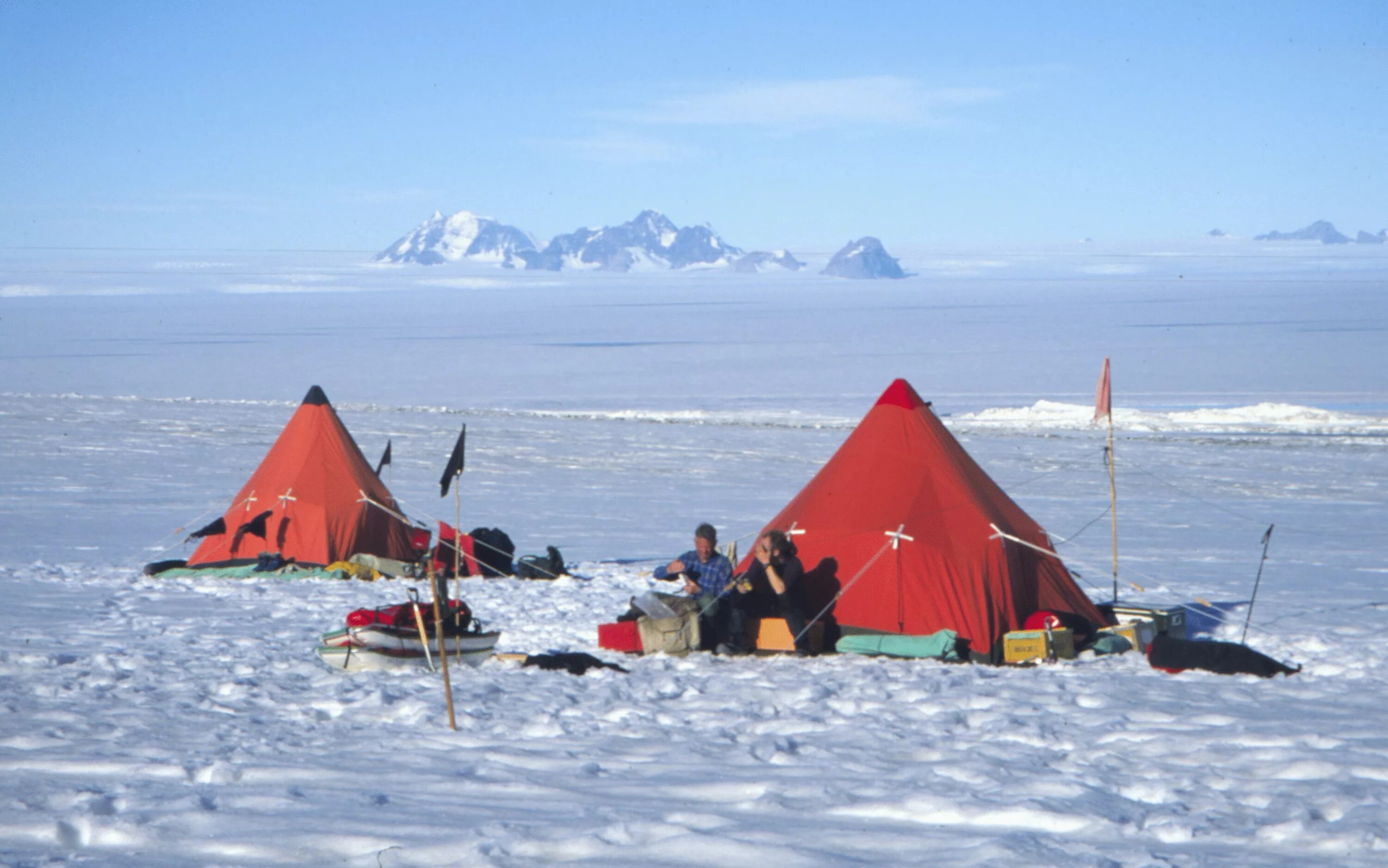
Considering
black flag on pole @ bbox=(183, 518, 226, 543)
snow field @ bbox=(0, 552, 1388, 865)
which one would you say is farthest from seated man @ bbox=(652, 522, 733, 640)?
black flag on pole @ bbox=(183, 518, 226, 543)

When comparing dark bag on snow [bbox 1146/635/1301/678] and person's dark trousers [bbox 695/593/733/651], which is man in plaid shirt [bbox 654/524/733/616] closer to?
person's dark trousers [bbox 695/593/733/651]

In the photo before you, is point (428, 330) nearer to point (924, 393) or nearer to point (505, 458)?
point (924, 393)

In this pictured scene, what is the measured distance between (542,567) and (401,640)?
435cm

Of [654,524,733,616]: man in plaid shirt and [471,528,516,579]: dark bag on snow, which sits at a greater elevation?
[654,524,733,616]: man in plaid shirt

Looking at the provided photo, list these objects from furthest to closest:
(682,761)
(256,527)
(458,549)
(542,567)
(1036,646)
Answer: (256,527)
(542,567)
(1036,646)
(458,549)
(682,761)

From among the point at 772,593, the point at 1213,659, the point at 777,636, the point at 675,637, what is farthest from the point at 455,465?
the point at 1213,659

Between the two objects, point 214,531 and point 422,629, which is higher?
point 422,629

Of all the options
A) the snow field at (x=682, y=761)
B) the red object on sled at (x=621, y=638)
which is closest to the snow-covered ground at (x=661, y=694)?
the snow field at (x=682, y=761)

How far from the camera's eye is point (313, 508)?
496 inches

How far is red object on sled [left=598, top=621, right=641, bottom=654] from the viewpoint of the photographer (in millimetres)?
8492

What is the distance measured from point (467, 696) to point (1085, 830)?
349cm

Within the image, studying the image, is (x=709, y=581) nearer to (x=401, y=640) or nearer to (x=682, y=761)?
(x=401, y=640)

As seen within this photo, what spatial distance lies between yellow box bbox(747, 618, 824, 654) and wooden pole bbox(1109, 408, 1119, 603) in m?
2.11

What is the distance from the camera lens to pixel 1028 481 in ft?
65.3
